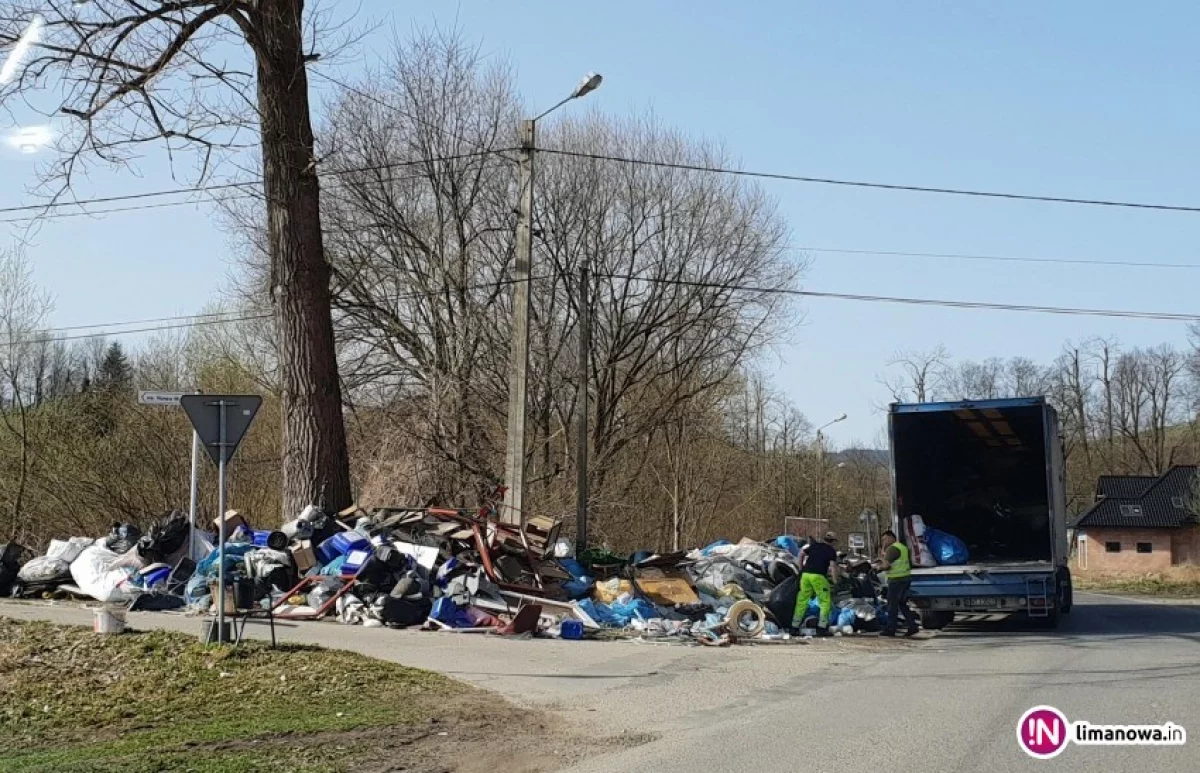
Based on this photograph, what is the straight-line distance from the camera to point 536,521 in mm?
18984

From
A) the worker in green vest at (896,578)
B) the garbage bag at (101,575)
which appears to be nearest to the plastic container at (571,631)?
the worker in green vest at (896,578)

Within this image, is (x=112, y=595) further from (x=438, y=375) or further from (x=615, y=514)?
(x=615, y=514)

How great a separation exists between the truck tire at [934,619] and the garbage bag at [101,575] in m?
12.0

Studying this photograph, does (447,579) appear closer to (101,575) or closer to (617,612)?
(617,612)

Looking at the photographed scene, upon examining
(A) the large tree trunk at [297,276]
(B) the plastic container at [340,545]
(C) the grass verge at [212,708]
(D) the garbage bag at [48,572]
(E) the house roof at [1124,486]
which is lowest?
(C) the grass verge at [212,708]

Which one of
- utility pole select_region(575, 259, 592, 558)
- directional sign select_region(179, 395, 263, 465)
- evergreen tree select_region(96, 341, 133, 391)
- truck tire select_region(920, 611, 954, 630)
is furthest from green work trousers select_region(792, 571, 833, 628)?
evergreen tree select_region(96, 341, 133, 391)

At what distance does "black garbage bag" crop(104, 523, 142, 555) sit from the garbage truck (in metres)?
12.1

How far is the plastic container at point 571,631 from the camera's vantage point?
1536 centimetres

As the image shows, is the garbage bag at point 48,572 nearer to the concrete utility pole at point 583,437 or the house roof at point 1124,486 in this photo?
the concrete utility pole at point 583,437

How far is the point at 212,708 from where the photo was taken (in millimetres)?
9805

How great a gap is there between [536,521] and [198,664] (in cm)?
817

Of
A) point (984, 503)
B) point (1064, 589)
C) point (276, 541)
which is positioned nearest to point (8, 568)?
point (276, 541)

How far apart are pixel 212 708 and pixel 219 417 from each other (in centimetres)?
297

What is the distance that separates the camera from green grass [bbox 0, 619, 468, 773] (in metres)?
7.97
